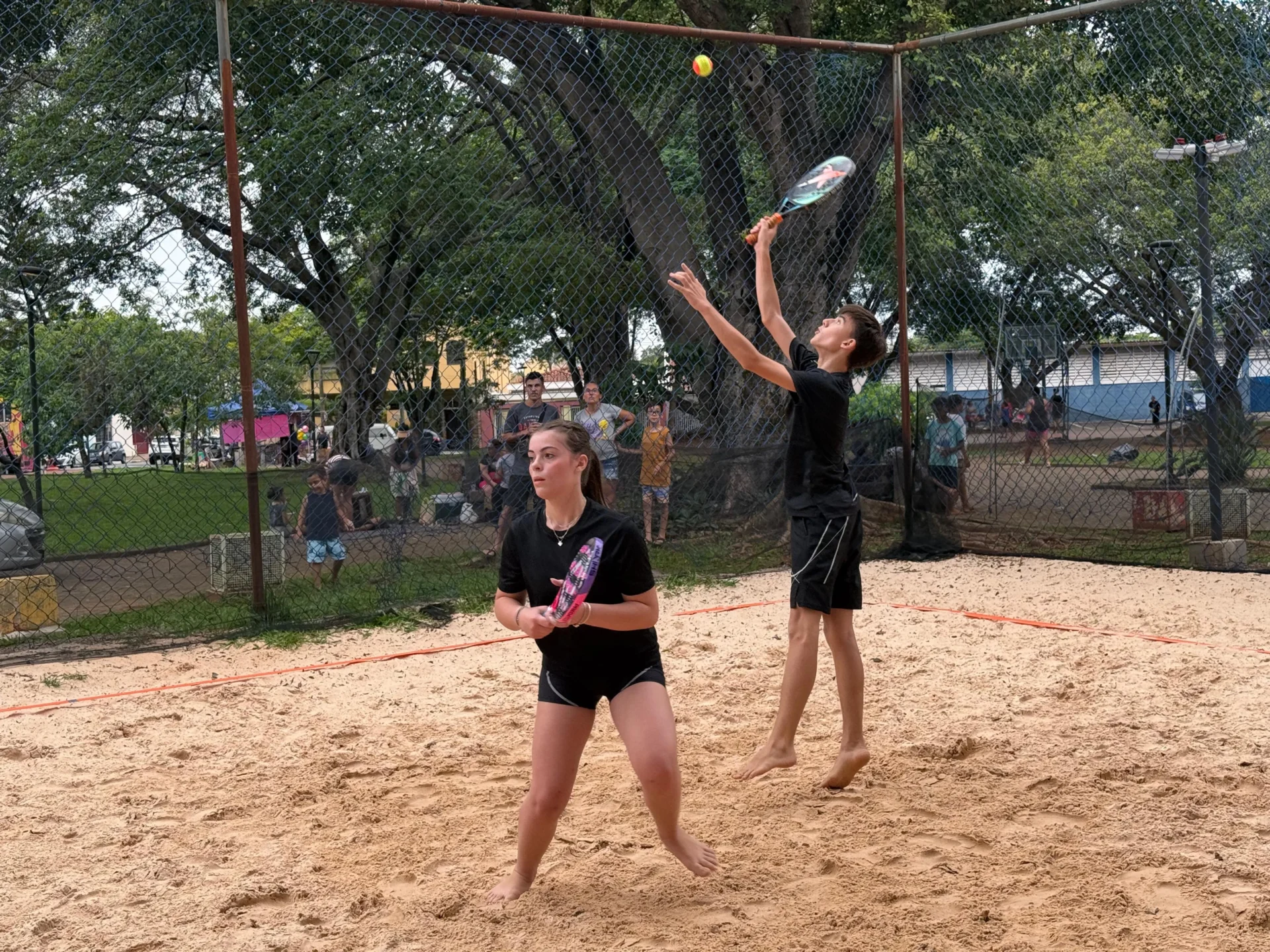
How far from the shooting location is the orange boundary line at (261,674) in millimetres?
5207

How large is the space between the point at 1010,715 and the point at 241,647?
3767mm

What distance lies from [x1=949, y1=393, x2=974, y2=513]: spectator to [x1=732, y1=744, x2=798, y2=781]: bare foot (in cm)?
501

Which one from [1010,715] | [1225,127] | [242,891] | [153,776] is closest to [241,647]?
[153,776]

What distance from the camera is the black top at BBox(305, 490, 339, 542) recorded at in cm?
678

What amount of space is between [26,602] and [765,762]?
13.8ft

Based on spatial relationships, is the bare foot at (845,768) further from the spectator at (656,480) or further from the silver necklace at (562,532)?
the spectator at (656,480)

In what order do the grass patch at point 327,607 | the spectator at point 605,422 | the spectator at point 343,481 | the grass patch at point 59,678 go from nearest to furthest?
the grass patch at point 59,678
the grass patch at point 327,607
the spectator at point 343,481
the spectator at point 605,422

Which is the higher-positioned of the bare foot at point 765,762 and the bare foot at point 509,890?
the bare foot at point 765,762

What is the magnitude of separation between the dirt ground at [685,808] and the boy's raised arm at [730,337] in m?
1.33

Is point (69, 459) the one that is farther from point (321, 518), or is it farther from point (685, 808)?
point (685, 808)

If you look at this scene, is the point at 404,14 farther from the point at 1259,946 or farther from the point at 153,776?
the point at 1259,946

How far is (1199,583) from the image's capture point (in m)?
7.57

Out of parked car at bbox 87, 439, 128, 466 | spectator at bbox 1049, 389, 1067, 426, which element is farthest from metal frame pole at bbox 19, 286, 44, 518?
spectator at bbox 1049, 389, 1067, 426

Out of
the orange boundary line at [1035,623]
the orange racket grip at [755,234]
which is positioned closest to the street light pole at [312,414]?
the orange boundary line at [1035,623]
